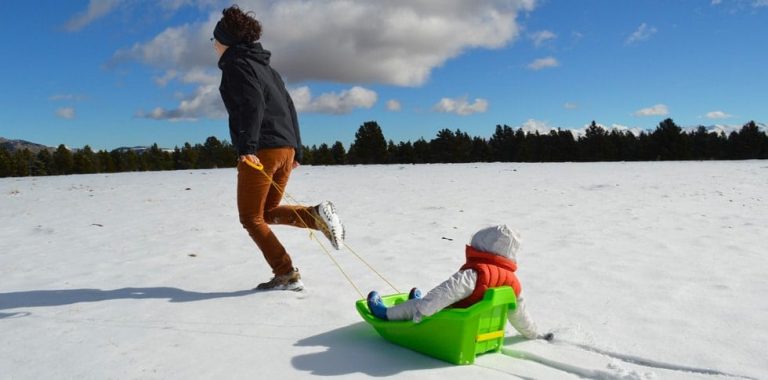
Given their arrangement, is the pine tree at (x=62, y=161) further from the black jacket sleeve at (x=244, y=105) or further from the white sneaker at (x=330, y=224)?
the white sneaker at (x=330, y=224)

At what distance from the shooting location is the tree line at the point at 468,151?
49.2 meters

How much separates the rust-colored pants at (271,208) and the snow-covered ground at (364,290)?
39cm

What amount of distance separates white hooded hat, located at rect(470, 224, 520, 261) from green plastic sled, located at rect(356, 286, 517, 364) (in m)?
0.25

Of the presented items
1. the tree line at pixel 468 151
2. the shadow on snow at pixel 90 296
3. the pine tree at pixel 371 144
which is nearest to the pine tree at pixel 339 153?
the tree line at pixel 468 151

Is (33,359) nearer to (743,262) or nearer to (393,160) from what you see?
(743,262)

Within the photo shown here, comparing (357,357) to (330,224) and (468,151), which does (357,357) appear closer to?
(330,224)

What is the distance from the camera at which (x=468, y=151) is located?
5672cm

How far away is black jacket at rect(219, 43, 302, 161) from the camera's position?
3.93 metres

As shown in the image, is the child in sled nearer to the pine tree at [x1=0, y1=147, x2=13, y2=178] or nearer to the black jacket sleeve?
the black jacket sleeve

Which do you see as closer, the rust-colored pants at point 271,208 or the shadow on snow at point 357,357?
the shadow on snow at point 357,357

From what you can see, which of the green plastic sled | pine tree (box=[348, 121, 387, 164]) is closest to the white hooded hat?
the green plastic sled

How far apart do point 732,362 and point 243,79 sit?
359 cm

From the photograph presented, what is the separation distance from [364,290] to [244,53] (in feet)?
6.98

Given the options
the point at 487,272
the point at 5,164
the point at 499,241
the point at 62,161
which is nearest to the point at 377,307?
the point at 487,272
